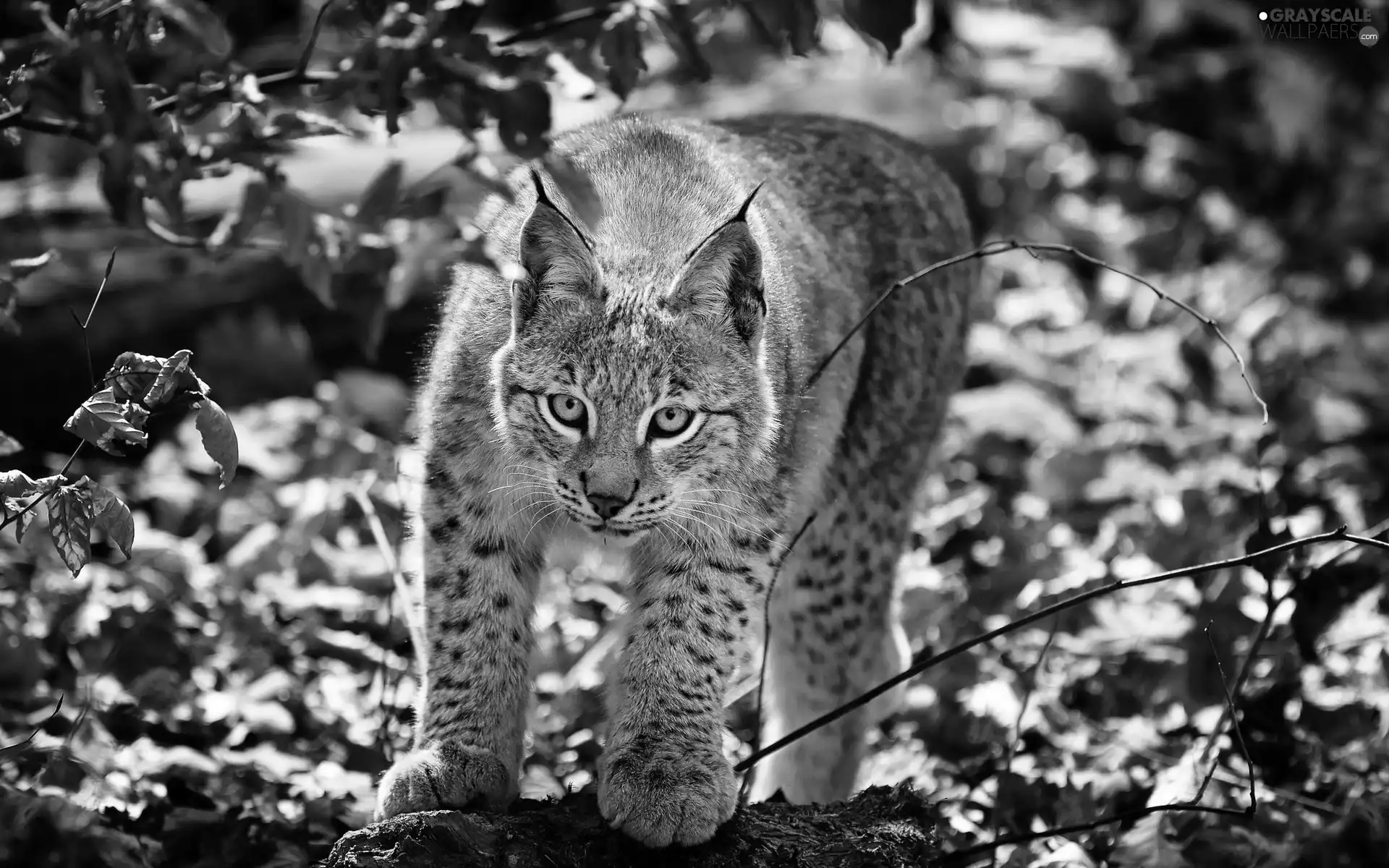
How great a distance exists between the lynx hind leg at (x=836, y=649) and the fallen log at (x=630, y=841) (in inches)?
47.7

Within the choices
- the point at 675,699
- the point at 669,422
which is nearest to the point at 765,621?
the point at 675,699

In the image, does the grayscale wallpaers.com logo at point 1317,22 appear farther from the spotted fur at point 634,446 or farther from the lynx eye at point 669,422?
the lynx eye at point 669,422

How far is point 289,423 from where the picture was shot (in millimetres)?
6918

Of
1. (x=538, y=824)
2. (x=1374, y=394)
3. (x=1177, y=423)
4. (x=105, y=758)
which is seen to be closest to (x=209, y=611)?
(x=105, y=758)

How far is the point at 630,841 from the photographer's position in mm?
3426

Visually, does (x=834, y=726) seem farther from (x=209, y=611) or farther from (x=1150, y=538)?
(x=209, y=611)

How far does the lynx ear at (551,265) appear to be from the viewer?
12.1 ft

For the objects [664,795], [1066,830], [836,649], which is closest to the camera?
[664,795]

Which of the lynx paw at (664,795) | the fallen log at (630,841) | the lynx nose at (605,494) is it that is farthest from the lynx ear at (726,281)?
the fallen log at (630,841)

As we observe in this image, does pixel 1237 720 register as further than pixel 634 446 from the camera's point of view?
Yes

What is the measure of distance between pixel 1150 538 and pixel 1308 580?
5.81 feet

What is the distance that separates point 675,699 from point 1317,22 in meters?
6.57

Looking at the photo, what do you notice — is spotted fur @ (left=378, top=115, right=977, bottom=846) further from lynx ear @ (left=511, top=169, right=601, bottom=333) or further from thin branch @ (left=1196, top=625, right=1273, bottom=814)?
thin branch @ (left=1196, top=625, right=1273, bottom=814)

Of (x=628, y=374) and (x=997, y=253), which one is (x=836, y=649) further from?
(x=628, y=374)
